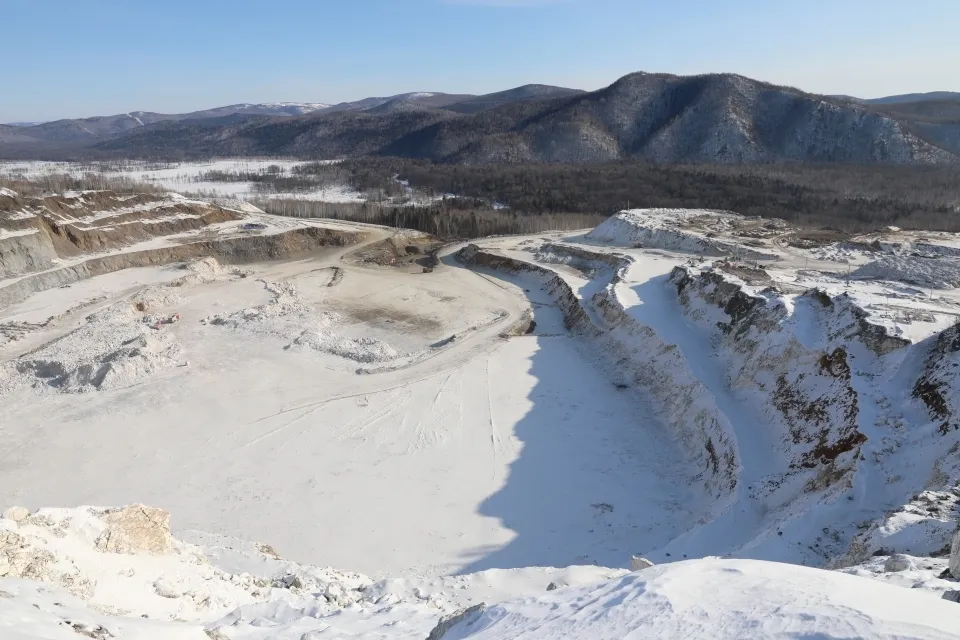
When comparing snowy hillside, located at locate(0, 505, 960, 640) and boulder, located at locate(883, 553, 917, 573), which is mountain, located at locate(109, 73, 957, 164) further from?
snowy hillside, located at locate(0, 505, 960, 640)

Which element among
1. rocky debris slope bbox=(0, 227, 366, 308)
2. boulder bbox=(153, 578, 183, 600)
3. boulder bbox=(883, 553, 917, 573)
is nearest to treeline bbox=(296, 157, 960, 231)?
rocky debris slope bbox=(0, 227, 366, 308)

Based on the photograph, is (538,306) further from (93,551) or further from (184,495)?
(93,551)

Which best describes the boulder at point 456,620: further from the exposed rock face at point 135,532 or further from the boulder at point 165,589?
the exposed rock face at point 135,532

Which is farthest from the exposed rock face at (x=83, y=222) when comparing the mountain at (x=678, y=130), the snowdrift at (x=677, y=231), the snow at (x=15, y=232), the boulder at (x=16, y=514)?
the mountain at (x=678, y=130)

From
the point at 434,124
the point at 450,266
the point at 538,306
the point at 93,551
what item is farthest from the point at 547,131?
the point at 93,551

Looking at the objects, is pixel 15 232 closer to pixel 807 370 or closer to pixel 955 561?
pixel 807 370
